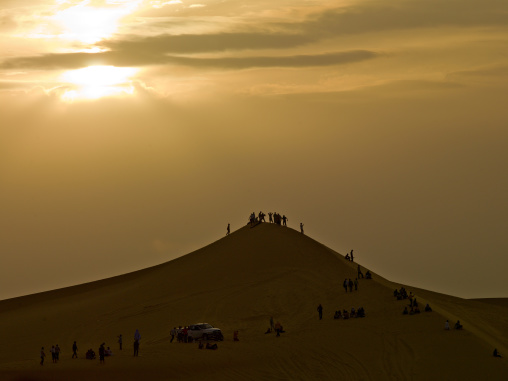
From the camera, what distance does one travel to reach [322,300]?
56.3 meters

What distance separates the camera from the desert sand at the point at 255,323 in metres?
43.1

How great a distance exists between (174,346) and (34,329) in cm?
1425

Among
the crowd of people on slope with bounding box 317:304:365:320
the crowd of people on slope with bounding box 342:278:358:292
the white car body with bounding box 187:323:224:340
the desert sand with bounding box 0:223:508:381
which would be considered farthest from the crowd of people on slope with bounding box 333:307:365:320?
the white car body with bounding box 187:323:224:340

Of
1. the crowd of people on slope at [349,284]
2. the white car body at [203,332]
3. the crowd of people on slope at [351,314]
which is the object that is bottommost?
the white car body at [203,332]

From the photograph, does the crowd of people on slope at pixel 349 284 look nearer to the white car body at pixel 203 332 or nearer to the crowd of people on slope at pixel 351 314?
the crowd of people on slope at pixel 351 314

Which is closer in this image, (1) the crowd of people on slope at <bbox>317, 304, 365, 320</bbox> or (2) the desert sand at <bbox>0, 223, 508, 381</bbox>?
(2) the desert sand at <bbox>0, 223, 508, 381</bbox>

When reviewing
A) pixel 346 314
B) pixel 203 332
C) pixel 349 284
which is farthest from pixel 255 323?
pixel 349 284

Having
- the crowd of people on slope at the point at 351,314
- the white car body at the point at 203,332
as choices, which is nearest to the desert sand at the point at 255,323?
the crowd of people on slope at the point at 351,314

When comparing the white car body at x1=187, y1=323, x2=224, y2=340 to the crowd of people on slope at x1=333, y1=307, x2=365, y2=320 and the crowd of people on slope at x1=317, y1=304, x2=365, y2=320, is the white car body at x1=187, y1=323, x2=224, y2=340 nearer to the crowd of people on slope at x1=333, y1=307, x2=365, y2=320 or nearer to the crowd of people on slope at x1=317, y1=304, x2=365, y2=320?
the crowd of people on slope at x1=317, y1=304, x2=365, y2=320

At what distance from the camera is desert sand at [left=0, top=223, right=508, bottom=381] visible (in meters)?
43.1

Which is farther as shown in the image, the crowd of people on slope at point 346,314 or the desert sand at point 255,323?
the crowd of people on slope at point 346,314

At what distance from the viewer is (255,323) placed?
53.1 m

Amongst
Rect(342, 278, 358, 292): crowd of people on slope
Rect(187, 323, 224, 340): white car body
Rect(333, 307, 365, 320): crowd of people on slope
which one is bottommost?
Rect(187, 323, 224, 340): white car body

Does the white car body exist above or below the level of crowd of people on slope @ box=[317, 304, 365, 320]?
below
